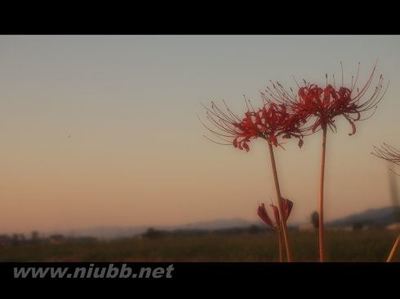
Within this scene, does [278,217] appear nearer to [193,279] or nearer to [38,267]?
[193,279]

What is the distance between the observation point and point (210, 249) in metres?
2.57

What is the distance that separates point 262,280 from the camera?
249cm

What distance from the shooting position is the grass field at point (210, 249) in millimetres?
2502

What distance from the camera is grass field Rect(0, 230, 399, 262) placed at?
2.50m

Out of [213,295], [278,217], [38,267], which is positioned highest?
[278,217]

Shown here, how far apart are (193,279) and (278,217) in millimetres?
526
